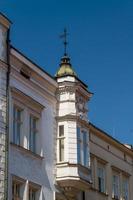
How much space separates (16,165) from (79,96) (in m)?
7.02

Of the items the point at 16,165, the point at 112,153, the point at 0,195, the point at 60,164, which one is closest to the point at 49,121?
the point at 60,164

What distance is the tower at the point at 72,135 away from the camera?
31.2 m

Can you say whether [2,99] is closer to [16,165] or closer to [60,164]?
[16,165]

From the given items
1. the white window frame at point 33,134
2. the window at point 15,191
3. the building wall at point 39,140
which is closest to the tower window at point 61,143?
the building wall at point 39,140

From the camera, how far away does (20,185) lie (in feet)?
92.1

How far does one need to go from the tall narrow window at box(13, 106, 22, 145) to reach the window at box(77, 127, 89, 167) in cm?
452

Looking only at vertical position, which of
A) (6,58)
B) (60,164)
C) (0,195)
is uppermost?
(6,58)

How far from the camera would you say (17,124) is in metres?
28.8

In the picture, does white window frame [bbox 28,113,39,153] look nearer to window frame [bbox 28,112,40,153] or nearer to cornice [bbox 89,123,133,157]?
window frame [bbox 28,112,40,153]

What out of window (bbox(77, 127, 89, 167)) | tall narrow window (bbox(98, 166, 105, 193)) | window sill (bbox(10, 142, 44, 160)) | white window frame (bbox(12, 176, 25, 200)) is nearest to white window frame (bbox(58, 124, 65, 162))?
window (bbox(77, 127, 89, 167))

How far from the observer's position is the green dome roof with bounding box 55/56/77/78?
33.2 metres

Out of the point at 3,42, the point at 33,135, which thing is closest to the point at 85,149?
the point at 33,135

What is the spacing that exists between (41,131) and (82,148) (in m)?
3.19

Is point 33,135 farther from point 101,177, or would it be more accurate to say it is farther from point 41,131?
point 101,177
